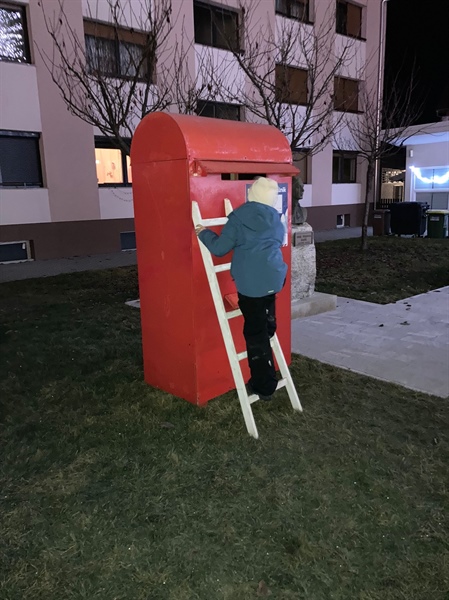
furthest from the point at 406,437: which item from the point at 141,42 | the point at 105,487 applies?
the point at 141,42

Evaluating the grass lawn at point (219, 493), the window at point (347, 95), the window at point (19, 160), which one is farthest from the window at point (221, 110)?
the grass lawn at point (219, 493)

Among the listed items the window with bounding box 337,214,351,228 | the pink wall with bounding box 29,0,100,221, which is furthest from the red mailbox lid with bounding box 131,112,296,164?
the window with bounding box 337,214,351,228

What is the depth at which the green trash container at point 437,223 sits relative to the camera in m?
16.0

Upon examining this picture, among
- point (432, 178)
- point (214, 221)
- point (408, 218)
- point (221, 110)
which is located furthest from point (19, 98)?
point (432, 178)

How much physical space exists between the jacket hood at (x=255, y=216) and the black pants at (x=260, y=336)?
51cm

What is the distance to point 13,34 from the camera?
1165cm

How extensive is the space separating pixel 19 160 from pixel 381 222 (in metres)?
12.0

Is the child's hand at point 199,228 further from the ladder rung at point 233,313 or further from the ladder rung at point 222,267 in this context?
the ladder rung at point 233,313

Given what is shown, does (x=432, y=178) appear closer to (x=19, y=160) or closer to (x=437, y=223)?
(x=437, y=223)

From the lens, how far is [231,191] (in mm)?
3863

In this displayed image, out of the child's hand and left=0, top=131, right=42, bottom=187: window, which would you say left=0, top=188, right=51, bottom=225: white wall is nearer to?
left=0, top=131, right=42, bottom=187: window

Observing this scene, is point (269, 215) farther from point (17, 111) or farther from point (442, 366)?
point (17, 111)

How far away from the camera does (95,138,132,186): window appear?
541 inches

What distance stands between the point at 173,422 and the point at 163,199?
1737 mm
